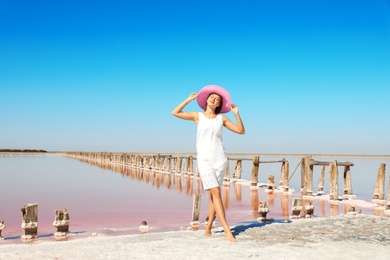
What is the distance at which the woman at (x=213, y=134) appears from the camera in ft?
18.4

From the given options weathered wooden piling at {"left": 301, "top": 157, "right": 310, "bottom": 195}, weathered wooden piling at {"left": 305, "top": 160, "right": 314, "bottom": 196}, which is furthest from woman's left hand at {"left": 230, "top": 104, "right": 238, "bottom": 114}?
weathered wooden piling at {"left": 301, "top": 157, "right": 310, "bottom": 195}

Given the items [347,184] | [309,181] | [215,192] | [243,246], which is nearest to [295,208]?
[215,192]

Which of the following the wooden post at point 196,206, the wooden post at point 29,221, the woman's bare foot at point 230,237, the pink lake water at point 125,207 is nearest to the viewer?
the woman's bare foot at point 230,237

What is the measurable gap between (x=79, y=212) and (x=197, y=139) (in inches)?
270

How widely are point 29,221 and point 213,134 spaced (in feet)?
13.7

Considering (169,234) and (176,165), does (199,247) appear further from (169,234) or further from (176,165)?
(176,165)

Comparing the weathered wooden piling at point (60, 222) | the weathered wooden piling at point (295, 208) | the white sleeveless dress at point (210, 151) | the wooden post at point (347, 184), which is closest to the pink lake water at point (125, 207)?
the weathered wooden piling at point (60, 222)

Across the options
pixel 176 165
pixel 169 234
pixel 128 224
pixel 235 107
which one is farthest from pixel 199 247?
pixel 176 165

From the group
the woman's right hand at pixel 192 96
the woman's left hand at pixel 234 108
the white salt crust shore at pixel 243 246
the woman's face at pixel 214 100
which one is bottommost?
the white salt crust shore at pixel 243 246

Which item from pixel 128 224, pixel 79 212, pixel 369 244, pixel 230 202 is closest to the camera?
pixel 369 244

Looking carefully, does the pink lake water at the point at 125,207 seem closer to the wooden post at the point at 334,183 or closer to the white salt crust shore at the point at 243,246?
the wooden post at the point at 334,183

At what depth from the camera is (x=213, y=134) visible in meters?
5.68

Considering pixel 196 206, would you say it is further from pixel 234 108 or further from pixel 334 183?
pixel 334 183

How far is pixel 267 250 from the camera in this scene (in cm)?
488
